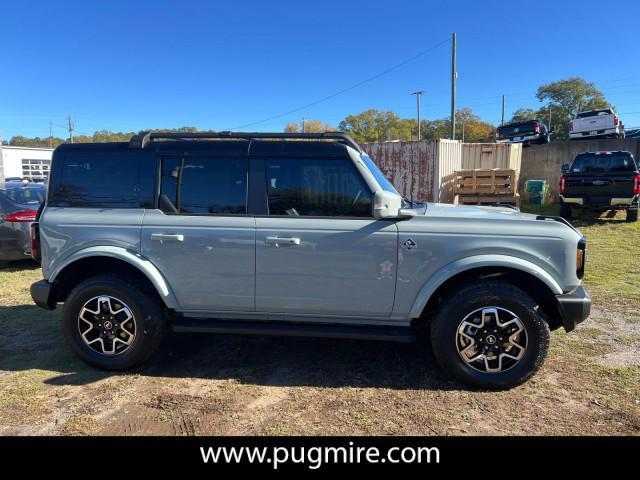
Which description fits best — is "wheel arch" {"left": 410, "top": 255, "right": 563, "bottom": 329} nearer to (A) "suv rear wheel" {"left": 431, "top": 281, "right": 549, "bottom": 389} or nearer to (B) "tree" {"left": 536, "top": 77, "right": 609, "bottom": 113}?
(A) "suv rear wheel" {"left": 431, "top": 281, "right": 549, "bottom": 389}

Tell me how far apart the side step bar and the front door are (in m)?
0.12

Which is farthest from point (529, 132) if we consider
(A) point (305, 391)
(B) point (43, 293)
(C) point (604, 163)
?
(B) point (43, 293)

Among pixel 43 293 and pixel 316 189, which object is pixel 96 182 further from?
pixel 316 189

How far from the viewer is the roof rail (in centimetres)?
386

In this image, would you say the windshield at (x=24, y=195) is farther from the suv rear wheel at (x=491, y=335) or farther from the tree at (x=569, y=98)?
the tree at (x=569, y=98)

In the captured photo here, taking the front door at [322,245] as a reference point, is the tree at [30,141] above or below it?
above

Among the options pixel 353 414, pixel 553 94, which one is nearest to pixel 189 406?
pixel 353 414

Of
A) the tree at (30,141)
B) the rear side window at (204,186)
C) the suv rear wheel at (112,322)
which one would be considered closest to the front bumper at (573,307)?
the rear side window at (204,186)

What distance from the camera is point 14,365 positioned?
4.18 metres

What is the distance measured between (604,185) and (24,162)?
171ft

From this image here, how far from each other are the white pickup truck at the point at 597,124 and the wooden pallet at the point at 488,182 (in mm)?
11256

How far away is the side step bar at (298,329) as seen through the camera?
3.60 meters
